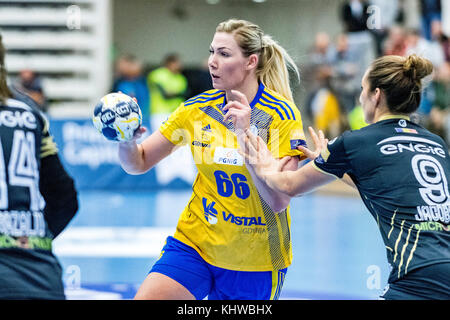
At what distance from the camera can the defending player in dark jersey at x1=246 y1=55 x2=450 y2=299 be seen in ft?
9.69

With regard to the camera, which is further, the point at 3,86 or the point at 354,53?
the point at 354,53

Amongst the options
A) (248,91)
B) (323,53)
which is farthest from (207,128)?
(323,53)

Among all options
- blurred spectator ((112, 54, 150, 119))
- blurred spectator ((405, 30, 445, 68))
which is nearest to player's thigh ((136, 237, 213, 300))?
blurred spectator ((405, 30, 445, 68))

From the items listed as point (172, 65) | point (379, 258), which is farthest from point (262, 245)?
point (172, 65)

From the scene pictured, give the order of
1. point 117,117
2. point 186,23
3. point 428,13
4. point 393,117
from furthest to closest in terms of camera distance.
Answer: point 186,23 → point 428,13 → point 117,117 → point 393,117

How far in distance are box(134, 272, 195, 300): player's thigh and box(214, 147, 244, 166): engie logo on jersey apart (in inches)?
27.9

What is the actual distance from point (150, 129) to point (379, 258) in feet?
20.9

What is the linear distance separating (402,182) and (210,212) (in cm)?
124

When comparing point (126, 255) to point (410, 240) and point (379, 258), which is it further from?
point (410, 240)

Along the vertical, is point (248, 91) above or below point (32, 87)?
below

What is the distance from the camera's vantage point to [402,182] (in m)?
3.02

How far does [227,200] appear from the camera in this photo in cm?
385

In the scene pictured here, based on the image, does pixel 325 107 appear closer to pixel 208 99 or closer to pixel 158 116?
pixel 158 116

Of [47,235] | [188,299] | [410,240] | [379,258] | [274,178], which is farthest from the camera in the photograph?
[379,258]
